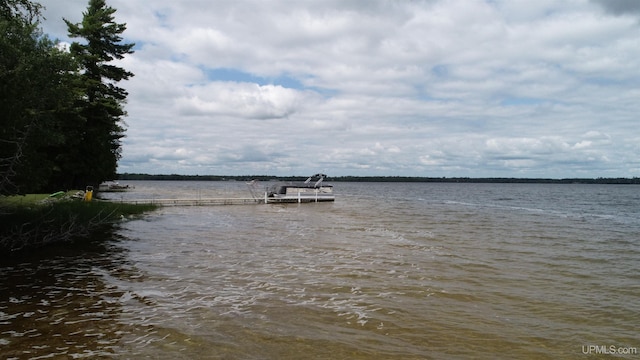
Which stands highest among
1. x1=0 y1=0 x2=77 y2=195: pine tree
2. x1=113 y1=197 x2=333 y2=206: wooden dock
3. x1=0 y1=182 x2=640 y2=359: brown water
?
x1=0 y1=0 x2=77 y2=195: pine tree

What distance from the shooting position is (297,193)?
55906mm

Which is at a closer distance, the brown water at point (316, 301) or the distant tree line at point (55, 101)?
the brown water at point (316, 301)

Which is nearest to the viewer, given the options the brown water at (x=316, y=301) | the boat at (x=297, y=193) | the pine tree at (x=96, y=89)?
the brown water at (x=316, y=301)

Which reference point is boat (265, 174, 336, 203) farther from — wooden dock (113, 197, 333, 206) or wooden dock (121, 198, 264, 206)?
wooden dock (121, 198, 264, 206)

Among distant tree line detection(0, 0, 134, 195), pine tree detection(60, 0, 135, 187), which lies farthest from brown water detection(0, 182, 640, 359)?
pine tree detection(60, 0, 135, 187)

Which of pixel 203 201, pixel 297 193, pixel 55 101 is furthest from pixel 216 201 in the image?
pixel 55 101

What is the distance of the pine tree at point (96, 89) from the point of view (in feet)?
117

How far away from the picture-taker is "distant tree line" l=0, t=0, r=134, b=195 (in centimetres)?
1305

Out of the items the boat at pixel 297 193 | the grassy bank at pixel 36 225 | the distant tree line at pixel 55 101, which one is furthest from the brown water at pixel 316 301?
the boat at pixel 297 193

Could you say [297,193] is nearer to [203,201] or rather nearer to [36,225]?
[203,201]

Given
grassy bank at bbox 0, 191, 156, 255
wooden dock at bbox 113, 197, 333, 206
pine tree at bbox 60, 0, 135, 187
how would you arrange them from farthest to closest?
wooden dock at bbox 113, 197, 333, 206
pine tree at bbox 60, 0, 135, 187
grassy bank at bbox 0, 191, 156, 255

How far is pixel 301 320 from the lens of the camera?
29.0ft

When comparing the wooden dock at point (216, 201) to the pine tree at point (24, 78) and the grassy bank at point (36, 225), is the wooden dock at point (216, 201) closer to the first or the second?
the grassy bank at point (36, 225)

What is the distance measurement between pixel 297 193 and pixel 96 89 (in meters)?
27.8
